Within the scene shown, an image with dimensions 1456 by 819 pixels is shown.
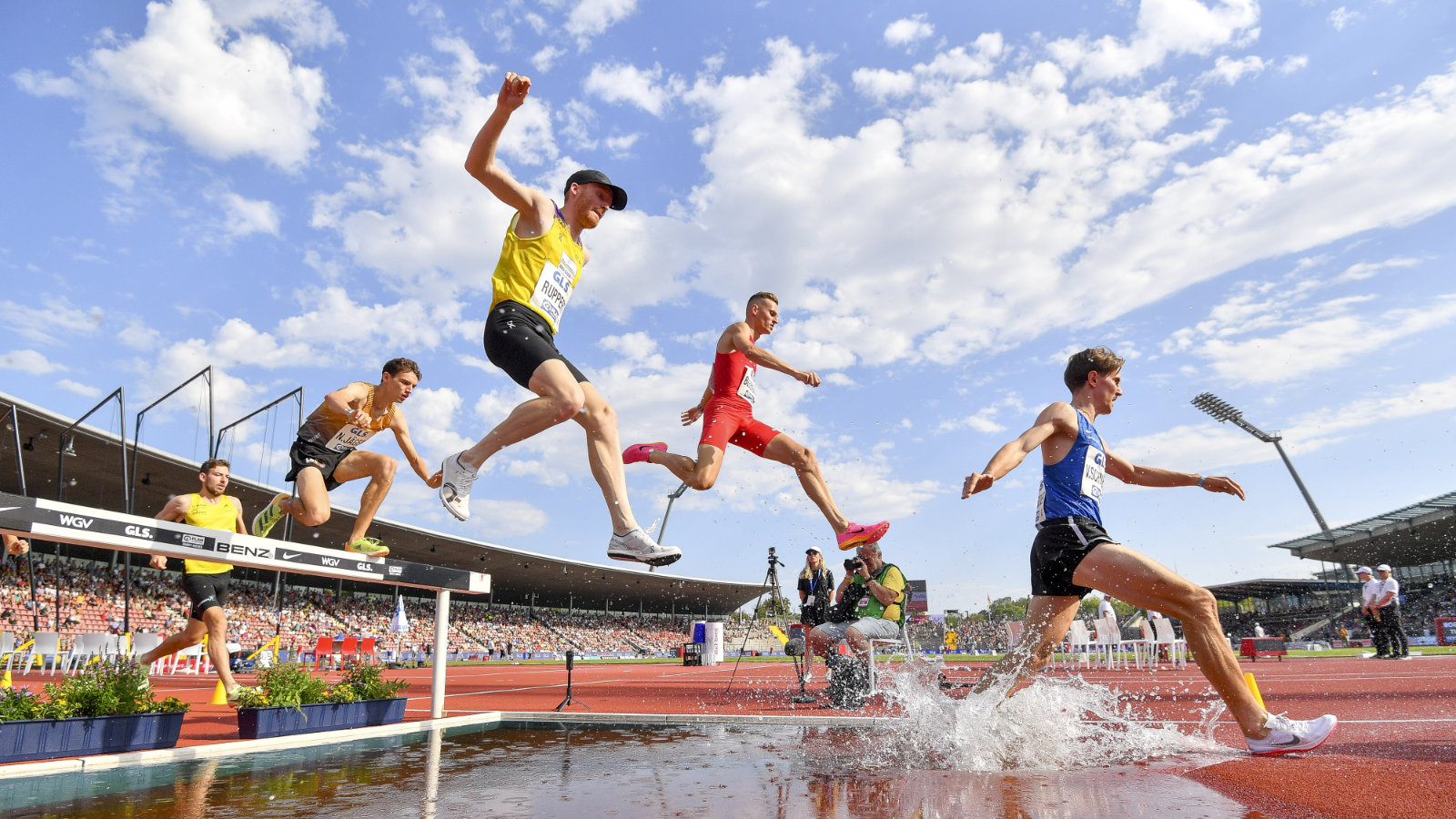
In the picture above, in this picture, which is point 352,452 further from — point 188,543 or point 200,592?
point 200,592

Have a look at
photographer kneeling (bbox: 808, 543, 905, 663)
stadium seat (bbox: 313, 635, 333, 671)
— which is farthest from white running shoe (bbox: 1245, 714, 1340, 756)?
stadium seat (bbox: 313, 635, 333, 671)

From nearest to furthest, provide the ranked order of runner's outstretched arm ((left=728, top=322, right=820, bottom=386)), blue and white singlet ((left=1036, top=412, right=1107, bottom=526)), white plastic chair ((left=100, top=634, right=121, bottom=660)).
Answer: blue and white singlet ((left=1036, top=412, right=1107, bottom=526)) < runner's outstretched arm ((left=728, top=322, right=820, bottom=386)) < white plastic chair ((left=100, top=634, right=121, bottom=660))

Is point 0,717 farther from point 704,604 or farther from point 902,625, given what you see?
point 704,604

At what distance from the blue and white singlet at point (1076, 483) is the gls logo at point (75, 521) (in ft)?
16.5

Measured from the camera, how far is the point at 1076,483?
4.10 meters

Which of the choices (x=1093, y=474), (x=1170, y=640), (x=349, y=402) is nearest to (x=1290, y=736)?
(x=1093, y=474)

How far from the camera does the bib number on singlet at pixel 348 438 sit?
539 cm

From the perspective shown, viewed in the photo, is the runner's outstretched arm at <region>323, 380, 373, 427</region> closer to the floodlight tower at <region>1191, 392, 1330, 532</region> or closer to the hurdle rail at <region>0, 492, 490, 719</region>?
the hurdle rail at <region>0, 492, 490, 719</region>

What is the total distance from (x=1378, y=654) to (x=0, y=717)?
22.0m

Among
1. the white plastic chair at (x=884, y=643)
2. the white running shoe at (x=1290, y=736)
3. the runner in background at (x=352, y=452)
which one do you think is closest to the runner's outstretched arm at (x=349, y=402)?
the runner in background at (x=352, y=452)

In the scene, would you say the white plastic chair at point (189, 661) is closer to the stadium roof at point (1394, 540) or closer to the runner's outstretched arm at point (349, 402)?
the runner's outstretched arm at point (349, 402)

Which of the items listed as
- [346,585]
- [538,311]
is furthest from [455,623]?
[538,311]

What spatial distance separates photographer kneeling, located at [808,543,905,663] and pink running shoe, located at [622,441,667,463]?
8.42 ft

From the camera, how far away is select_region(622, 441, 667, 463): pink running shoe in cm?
565
